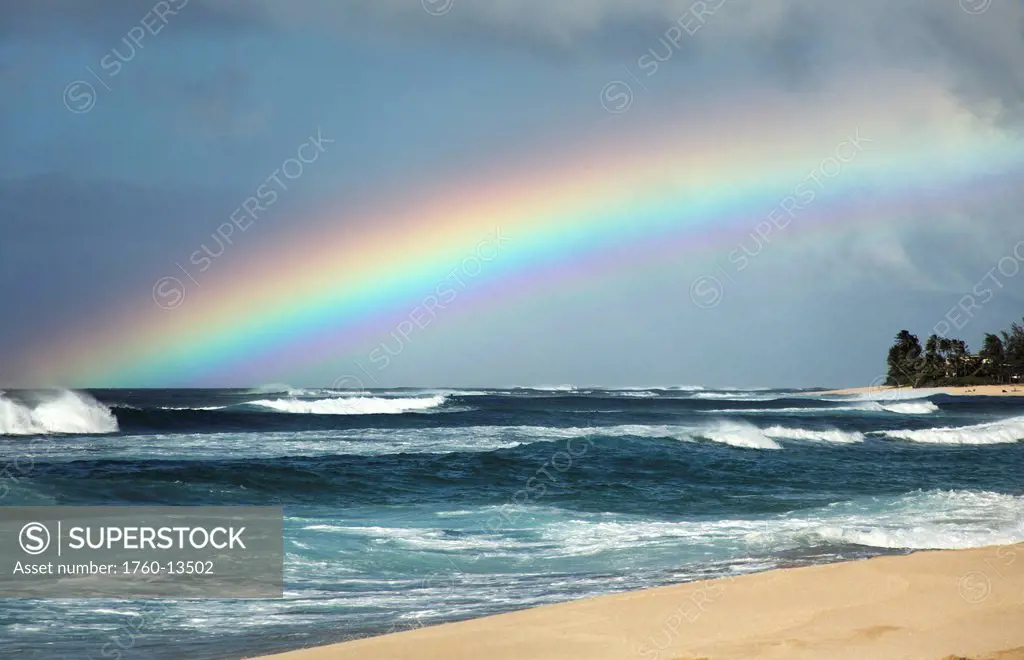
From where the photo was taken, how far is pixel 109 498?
15875mm

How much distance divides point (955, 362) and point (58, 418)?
11990 cm

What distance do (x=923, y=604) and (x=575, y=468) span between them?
45.7 ft

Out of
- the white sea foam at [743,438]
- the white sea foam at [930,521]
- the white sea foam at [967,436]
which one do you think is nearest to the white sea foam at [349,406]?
the white sea foam at [743,438]

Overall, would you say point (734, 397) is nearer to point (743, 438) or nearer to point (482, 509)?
point (743, 438)

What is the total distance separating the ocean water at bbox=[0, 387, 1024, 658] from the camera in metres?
7.81

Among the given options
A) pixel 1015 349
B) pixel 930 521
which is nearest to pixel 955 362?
pixel 1015 349

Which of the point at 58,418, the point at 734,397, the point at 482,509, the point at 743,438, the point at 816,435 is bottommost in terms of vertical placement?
the point at 482,509

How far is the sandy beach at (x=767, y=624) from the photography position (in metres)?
6.15

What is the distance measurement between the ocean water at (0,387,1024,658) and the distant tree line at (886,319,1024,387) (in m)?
94.6

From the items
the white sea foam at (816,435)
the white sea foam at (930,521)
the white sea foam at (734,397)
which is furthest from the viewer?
the white sea foam at (734,397)

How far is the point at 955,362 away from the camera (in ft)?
408

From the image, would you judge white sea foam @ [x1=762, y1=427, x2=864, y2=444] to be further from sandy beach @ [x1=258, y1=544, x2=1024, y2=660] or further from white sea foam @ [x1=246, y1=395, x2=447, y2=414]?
white sea foam @ [x1=246, y1=395, x2=447, y2=414]

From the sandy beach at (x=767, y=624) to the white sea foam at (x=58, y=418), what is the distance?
32697 mm

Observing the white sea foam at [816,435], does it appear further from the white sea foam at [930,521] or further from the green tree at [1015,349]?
the green tree at [1015,349]
